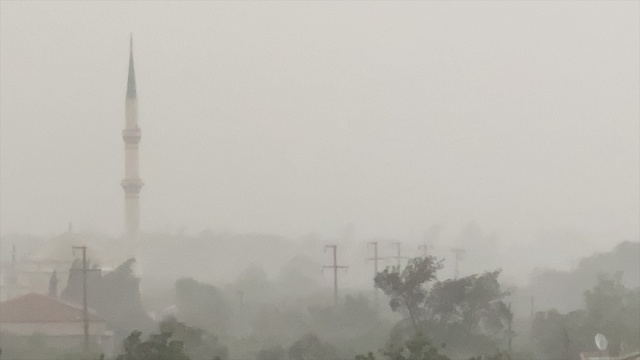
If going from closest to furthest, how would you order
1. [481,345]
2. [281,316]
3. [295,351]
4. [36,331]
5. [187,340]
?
1. [187,340]
2. [295,351]
3. [481,345]
4. [36,331]
5. [281,316]

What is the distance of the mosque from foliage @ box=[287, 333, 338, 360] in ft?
155

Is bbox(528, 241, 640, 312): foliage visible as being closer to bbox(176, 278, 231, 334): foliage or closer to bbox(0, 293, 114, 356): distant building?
bbox(176, 278, 231, 334): foliage

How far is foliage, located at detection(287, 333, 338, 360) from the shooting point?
166 feet

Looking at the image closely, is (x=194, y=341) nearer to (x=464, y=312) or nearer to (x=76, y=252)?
(x=464, y=312)

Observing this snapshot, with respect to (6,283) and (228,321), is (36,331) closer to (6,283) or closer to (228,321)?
(228,321)

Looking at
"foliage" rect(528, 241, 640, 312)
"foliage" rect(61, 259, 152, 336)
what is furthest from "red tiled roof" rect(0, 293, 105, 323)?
"foliage" rect(528, 241, 640, 312)

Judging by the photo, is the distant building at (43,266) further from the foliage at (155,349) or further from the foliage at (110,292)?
the foliage at (155,349)

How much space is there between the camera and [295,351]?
50.7 metres

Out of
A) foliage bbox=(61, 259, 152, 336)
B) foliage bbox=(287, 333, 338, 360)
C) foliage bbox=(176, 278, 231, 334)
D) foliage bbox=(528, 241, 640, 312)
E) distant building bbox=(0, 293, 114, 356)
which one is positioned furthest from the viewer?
foliage bbox=(528, 241, 640, 312)

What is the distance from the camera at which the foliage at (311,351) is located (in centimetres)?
5053

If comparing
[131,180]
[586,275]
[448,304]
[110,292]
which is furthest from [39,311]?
[586,275]

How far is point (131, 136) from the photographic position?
102m

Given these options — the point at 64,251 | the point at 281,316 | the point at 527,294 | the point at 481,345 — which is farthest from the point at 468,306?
the point at 527,294

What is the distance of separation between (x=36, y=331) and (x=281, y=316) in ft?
42.6
